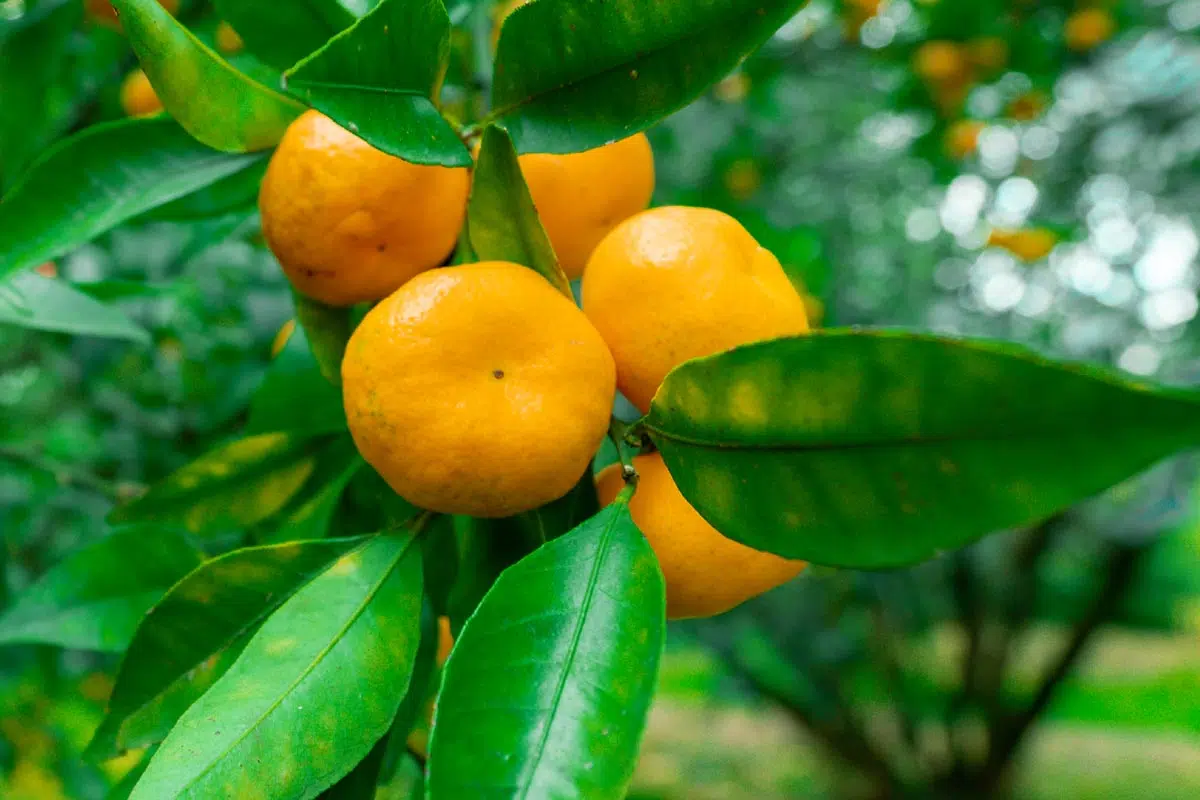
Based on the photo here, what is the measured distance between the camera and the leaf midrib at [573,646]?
1.22 feet

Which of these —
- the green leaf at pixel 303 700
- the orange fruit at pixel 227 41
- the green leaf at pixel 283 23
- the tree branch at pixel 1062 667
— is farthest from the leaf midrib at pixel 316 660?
the tree branch at pixel 1062 667

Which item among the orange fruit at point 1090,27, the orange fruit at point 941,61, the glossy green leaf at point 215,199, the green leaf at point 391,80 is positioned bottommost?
the orange fruit at point 1090,27

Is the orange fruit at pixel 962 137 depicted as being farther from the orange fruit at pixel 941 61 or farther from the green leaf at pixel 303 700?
the green leaf at pixel 303 700

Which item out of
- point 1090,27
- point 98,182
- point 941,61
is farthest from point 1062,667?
point 98,182

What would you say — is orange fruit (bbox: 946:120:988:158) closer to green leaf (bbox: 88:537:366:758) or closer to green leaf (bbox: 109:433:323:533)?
green leaf (bbox: 109:433:323:533)

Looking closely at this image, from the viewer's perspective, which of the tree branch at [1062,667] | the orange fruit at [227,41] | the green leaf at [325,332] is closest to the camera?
the green leaf at [325,332]

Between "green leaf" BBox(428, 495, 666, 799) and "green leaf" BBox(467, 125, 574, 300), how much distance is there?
0.17 meters

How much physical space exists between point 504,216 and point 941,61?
6.92ft

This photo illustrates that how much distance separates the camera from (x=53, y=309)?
698mm

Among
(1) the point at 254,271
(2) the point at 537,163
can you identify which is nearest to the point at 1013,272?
(1) the point at 254,271

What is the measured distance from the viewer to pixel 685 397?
1.46 feet

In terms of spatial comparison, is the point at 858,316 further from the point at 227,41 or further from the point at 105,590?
the point at 105,590

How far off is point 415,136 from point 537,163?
5.6 inches

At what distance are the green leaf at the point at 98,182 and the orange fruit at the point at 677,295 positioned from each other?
26 cm
